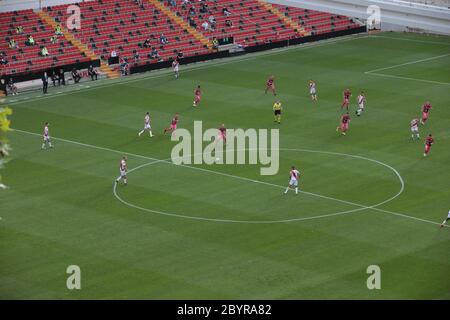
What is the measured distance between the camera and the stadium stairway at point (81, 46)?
100562mm

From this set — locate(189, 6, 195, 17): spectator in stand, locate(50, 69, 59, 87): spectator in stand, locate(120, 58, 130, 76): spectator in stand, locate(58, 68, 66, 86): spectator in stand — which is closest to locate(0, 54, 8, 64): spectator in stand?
locate(50, 69, 59, 87): spectator in stand

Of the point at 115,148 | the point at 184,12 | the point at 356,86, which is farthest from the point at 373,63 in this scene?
the point at 115,148

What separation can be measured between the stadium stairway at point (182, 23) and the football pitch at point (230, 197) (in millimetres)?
12764

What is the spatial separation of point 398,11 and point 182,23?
174 ft

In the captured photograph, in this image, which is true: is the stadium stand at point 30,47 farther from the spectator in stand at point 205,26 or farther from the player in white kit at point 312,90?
the player in white kit at point 312,90

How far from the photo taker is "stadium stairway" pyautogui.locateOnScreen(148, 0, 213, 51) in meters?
110

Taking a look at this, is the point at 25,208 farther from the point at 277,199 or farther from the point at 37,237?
the point at 277,199

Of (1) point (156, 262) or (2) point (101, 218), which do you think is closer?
(1) point (156, 262)

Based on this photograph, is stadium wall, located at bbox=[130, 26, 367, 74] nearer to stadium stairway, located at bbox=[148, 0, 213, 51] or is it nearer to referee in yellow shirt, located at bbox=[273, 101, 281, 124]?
stadium stairway, located at bbox=[148, 0, 213, 51]

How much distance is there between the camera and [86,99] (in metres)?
90.4

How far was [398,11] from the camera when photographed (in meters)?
62.4

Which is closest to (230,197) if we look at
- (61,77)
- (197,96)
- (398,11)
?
(398,11)

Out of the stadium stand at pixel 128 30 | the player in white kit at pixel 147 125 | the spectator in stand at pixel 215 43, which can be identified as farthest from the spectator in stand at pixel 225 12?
the player in white kit at pixel 147 125
